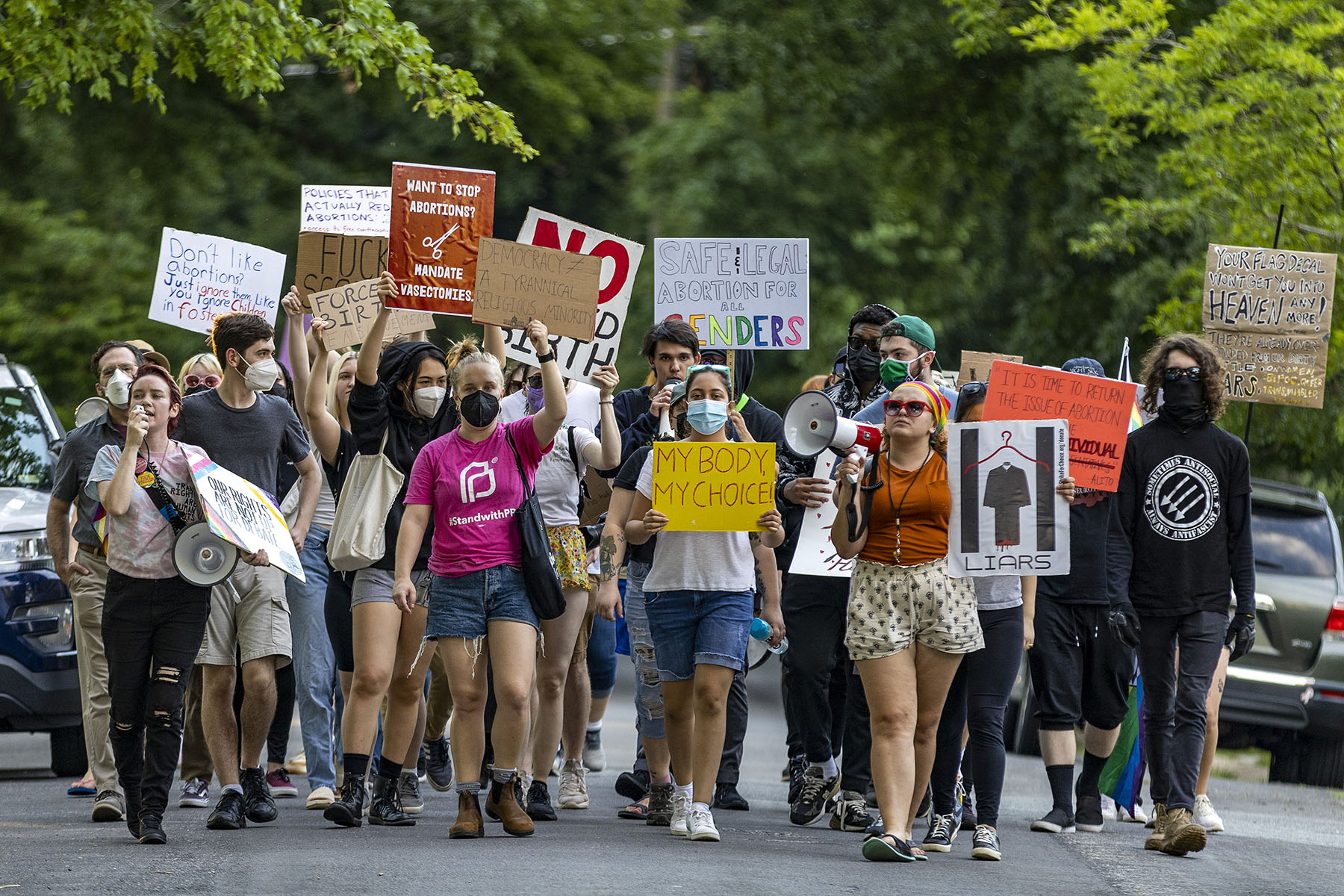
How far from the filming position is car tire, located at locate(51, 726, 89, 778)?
1110 centimetres

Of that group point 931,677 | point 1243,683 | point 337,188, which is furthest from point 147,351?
point 1243,683

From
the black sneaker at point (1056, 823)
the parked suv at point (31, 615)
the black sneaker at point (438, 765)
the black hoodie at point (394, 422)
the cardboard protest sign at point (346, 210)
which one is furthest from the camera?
the cardboard protest sign at point (346, 210)

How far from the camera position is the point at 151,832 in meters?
7.64

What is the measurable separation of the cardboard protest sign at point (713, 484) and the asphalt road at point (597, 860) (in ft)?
4.30

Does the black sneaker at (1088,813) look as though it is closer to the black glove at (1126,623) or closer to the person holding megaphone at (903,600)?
the black glove at (1126,623)

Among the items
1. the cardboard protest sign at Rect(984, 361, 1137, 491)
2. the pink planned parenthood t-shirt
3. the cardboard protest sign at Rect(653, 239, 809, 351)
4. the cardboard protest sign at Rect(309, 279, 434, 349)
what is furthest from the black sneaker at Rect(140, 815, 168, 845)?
the cardboard protest sign at Rect(653, 239, 809, 351)

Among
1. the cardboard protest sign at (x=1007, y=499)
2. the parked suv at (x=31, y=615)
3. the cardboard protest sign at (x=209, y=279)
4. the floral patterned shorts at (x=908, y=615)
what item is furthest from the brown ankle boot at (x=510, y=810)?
the cardboard protest sign at (x=209, y=279)

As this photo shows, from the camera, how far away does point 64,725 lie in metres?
10.6

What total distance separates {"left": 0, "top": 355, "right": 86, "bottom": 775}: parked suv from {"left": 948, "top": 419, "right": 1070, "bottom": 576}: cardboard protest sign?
5.05m

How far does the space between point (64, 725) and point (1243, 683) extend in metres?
7.36

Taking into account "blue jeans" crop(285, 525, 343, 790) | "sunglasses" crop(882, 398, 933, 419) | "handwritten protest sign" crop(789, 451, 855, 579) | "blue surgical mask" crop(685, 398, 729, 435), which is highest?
"sunglasses" crop(882, 398, 933, 419)

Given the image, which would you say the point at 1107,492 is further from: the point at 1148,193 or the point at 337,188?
the point at 1148,193

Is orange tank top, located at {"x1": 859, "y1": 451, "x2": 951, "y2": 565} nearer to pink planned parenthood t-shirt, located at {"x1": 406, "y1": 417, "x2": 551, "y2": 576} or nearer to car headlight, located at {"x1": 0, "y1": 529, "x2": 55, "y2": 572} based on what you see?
pink planned parenthood t-shirt, located at {"x1": 406, "y1": 417, "x2": 551, "y2": 576}

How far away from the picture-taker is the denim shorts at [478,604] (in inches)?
304
